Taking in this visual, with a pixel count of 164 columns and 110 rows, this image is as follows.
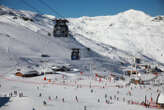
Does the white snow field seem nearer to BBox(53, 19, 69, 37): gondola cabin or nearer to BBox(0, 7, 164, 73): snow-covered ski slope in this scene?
BBox(0, 7, 164, 73): snow-covered ski slope

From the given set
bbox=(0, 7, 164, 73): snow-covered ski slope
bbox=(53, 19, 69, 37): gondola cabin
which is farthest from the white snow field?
bbox=(53, 19, 69, 37): gondola cabin

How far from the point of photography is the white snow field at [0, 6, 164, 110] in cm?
1825

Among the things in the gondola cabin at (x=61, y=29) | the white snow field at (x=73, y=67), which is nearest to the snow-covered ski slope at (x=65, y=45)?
the white snow field at (x=73, y=67)

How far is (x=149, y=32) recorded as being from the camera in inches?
7441

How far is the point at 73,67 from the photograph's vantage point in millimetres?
63188

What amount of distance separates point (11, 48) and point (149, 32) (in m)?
158

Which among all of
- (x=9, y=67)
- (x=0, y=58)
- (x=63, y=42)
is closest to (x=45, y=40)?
(x=63, y=42)

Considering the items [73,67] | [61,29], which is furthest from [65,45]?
[61,29]

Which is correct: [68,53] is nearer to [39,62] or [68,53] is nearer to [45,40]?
[45,40]

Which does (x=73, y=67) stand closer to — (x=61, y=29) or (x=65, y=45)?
(x=65, y=45)

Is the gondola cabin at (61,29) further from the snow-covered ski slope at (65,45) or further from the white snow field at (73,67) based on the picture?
the white snow field at (73,67)

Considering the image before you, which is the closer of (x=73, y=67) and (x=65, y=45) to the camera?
(x=73, y=67)

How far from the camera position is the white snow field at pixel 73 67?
59.9ft

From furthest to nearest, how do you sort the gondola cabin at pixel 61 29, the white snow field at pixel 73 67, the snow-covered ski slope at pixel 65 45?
the snow-covered ski slope at pixel 65 45, the gondola cabin at pixel 61 29, the white snow field at pixel 73 67
